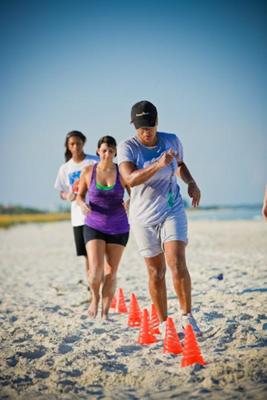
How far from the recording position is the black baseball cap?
13.8ft

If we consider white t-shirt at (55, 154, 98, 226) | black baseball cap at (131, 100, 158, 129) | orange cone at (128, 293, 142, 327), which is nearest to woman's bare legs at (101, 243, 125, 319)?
orange cone at (128, 293, 142, 327)

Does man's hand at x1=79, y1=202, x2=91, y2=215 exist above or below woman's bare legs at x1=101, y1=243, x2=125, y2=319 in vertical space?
above

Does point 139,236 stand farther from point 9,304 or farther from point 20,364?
→ point 9,304

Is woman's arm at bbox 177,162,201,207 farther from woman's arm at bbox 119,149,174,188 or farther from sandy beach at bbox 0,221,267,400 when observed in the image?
sandy beach at bbox 0,221,267,400

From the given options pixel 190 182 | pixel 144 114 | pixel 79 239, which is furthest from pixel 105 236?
pixel 144 114

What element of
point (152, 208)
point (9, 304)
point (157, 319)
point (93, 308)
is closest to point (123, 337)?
point (157, 319)

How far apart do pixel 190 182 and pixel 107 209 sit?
1.34 meters

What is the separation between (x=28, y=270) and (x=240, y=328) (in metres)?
9.27

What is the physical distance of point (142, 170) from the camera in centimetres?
396

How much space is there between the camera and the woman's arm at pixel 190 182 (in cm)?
446

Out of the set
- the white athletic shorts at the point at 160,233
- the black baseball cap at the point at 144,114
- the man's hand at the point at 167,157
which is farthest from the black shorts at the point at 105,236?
the man's hand at the point at 167,157

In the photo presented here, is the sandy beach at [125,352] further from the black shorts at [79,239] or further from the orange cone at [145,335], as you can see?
the black shorts at [79,239]

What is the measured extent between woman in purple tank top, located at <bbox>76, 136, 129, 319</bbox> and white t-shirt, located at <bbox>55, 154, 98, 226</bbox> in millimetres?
724

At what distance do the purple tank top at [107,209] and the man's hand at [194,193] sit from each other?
3.91 feet
